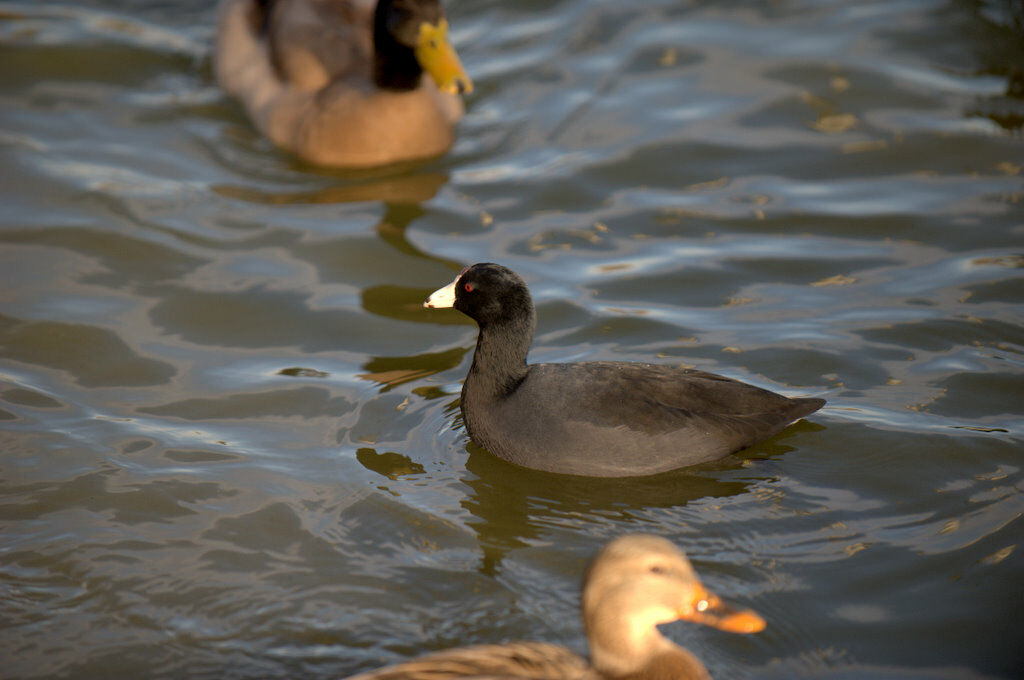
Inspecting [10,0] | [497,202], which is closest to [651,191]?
[497,202]

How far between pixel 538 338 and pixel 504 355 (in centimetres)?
117

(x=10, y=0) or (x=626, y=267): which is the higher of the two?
(x=10, y=0)

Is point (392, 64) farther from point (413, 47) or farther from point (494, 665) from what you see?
point (494, 665)

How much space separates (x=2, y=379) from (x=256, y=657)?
2.86 meters

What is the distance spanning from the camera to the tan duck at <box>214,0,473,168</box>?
900cm

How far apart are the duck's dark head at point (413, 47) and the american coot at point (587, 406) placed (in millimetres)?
3461

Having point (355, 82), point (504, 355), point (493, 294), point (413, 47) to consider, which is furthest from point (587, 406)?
point (355, 82)

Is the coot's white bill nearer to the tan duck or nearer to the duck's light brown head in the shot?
the duck's light brown head

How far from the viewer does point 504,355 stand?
5816 millimetres

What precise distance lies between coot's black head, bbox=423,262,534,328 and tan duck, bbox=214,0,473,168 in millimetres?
3383

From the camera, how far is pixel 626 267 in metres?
7.75

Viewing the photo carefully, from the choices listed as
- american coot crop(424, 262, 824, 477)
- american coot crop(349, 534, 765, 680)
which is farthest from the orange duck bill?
american coot crop(424, 262, 824, 477)

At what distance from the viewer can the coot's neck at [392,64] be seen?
A: 29.8 ft

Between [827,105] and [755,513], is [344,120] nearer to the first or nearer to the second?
[827,105]
